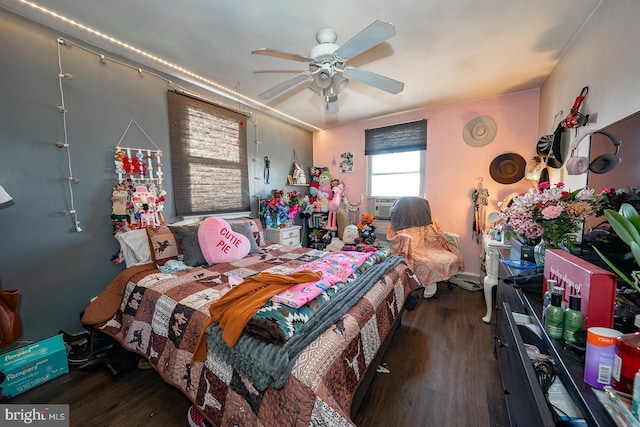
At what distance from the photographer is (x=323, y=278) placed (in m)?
1.57

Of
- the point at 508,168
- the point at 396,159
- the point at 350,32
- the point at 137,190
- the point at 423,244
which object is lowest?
the point at 423,244

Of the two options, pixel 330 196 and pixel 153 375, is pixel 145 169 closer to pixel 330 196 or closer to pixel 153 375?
pixel 153 375

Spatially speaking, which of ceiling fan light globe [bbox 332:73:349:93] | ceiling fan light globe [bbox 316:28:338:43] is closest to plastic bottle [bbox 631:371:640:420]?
ceiling fan light globe [bbox 332:73:349:93]

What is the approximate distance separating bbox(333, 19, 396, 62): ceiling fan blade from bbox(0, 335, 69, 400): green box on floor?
2850mm

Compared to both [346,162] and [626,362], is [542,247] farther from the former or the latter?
[346,162]

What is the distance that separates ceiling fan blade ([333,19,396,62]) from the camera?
4.27ft

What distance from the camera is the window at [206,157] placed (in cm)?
262

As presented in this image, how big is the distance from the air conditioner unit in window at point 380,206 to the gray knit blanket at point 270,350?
9.30 ft

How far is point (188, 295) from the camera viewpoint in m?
1.51

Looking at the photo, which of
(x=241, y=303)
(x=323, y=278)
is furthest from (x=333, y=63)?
(x=241, y=303)

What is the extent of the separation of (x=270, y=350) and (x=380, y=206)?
3.39m

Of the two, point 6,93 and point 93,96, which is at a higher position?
point 93,96

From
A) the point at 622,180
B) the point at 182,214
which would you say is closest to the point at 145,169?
the point at 182,214

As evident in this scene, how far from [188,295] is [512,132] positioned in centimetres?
396
